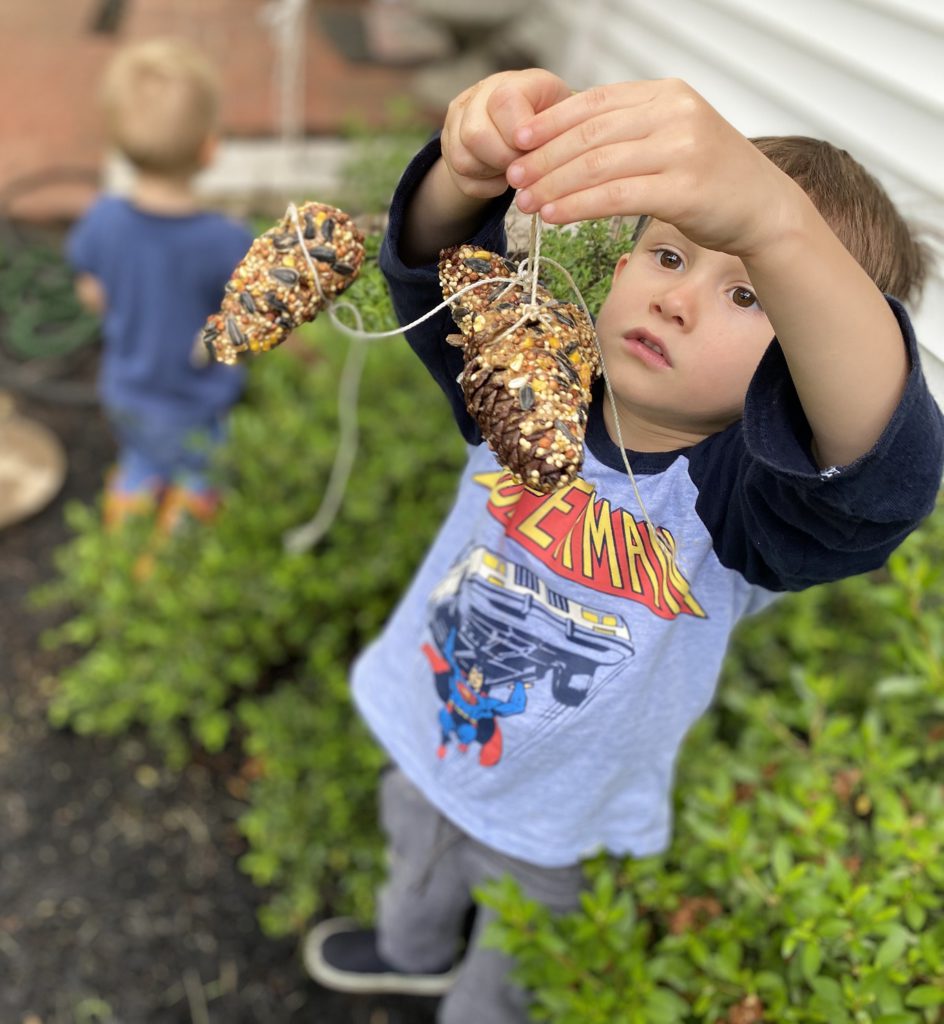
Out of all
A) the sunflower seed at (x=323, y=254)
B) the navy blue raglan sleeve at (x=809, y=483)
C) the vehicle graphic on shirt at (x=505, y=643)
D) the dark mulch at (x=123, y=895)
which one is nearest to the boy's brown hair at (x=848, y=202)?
the navy blue raglan sleeve at (x=809, y=483)

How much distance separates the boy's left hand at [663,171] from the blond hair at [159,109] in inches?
84.1

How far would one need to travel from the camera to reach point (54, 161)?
13.5 feet

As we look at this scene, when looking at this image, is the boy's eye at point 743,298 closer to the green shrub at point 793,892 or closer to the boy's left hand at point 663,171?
the boy's left hand at point 663,171

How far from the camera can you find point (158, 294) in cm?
260

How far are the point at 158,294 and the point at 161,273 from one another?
0.18ft

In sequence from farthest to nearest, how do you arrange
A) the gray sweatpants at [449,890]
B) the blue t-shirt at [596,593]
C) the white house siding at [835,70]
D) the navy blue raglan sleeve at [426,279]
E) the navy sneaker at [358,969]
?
1. the navy sneaker at [358,969]
2. the white house siding at [835,70]
3. the gray sweatpants at [449,890]
4. the navy blue raglan sleeve at [426,279]
5. the blue t-shirt at [596,593]

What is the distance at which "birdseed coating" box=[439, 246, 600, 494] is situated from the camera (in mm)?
714

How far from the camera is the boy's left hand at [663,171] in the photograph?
0.66 meters

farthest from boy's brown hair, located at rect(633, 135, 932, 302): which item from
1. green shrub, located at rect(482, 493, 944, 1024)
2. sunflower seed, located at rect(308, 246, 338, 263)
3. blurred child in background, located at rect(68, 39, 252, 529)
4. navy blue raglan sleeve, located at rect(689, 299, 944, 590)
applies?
blurred child in background, located at rect(68, 39, 252, 529)

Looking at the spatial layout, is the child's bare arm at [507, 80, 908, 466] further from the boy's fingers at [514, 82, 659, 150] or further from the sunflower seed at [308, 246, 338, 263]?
the sunflower seed at [308, 246, 338, 263]

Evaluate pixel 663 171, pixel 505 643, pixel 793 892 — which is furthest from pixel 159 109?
pixel 793 892

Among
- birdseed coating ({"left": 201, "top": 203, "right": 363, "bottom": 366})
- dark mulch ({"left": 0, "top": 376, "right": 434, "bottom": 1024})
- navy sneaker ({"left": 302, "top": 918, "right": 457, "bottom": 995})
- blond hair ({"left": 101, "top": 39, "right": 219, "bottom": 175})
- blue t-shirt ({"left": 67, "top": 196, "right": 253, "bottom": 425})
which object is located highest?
birdseed coating ({"left": 201, "top": 203, "right": 363, "bottom": 366})

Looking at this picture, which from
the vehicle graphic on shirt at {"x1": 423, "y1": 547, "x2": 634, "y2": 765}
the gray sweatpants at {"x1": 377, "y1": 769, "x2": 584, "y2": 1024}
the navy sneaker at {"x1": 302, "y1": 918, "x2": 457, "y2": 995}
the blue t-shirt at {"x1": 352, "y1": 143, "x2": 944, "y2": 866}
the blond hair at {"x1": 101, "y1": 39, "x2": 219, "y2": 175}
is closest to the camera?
the blue t-shirt at {"x1": 352, "y1": 143, "x2": 944, "y2": 866}

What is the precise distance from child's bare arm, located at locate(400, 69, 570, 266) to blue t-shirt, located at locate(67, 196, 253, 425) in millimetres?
1778
